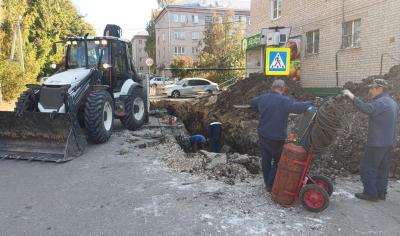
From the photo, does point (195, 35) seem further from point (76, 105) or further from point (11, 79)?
point (76, 105)

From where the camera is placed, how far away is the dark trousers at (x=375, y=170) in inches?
209

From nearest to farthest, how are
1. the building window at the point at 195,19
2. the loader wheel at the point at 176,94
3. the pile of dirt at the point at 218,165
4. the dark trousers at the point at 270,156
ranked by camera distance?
1. the dark trousers at the point at 270,156
2. the pile of dirt at the point at 218,165
3. the loader wheel at the point at 176,94
4. the building window at the point at 195,19

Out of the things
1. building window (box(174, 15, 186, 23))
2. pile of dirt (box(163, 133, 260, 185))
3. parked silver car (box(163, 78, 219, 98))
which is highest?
building window (box(174, 15, 186, 23))

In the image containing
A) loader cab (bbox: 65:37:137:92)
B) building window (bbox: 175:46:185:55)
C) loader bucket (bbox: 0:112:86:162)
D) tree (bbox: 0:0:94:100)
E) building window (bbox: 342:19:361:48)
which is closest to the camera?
loader bucket (bbox: 0:112:86:162)

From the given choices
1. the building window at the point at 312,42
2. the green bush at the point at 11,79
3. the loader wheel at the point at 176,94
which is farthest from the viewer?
the loader wheel at the point at 176,94

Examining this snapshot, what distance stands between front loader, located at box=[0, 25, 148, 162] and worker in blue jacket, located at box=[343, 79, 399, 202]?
5.59 metres

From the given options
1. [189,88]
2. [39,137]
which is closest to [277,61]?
[39,137]

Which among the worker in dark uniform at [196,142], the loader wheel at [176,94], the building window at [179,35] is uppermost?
the building window at [179,35]

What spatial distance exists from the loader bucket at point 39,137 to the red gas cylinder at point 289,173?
4.54m

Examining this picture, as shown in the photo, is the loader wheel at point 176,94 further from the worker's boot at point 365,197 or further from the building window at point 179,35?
the building window at point 179,35

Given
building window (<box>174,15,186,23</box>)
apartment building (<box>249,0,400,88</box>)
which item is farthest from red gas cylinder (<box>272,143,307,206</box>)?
building window (<box>174,15,186,23</box>)

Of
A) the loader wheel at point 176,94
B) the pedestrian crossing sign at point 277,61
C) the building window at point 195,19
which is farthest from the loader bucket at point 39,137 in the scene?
the building window at point 195,19

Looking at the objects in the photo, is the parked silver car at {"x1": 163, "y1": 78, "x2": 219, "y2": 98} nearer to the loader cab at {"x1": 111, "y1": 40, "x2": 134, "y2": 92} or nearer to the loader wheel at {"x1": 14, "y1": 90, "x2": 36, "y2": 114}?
the loader cab at {"x1": 111, "y1": 40, "x2": 134, "y2": 92}

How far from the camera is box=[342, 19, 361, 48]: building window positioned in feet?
43.4
